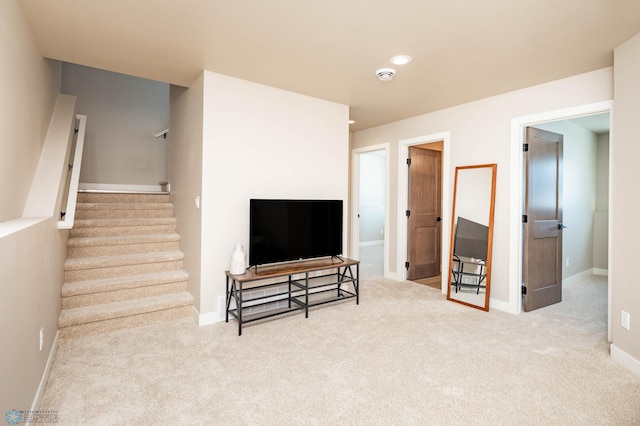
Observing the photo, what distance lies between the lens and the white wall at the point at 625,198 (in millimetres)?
2395

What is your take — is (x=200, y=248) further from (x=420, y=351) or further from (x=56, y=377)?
(x=420, y=351)

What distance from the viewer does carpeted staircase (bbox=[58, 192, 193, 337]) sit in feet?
9.81

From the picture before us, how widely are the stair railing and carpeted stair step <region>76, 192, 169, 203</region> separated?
88cm

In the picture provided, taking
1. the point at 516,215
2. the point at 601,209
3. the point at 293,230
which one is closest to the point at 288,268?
the point at 293,230

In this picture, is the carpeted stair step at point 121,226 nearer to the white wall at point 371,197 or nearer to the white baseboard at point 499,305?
the white baseboard at point 499,305

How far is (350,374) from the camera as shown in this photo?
2.30 metres

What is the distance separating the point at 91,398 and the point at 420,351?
2.27 metres

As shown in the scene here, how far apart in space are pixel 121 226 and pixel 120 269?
659mm

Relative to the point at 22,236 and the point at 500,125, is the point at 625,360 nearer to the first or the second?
the point at 500,125

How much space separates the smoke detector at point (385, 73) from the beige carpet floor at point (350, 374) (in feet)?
7.69

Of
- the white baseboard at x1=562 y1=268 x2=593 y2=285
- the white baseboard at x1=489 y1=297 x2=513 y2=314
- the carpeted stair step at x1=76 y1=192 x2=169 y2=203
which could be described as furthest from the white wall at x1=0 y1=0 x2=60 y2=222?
the white baseboard at x1=562 y1=268 x2=593 y2=285

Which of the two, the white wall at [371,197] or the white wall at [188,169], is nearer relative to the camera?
the white wall at [188,169]

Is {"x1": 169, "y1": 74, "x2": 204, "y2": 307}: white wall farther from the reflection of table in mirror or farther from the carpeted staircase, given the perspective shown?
the reflection of table in mirror

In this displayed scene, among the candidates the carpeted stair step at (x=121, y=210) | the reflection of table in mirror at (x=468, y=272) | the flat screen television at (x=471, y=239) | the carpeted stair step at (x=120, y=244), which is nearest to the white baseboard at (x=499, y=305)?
the reflection of table in mirror at (x=468, y=272)
